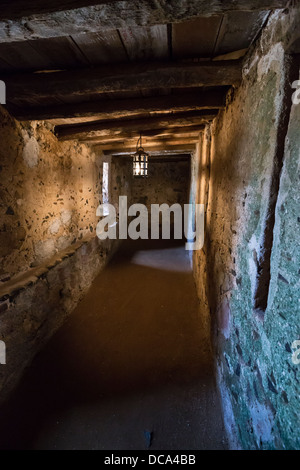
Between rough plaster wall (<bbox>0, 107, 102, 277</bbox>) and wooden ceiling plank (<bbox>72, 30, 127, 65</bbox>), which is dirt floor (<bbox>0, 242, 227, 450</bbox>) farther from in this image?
wooden ceiling plank (<bbox>72, 30, 127, 65</bbox>)

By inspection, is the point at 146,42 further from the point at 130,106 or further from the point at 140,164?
the point at 140,164

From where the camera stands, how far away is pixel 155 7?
1022 mm

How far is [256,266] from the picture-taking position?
1.49 metres

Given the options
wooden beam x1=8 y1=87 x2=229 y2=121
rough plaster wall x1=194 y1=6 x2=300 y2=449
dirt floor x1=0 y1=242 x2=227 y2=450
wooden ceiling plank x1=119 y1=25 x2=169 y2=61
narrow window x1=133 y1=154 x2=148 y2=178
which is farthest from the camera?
narrow window x1=133 y1=154 x2=148 y2=178

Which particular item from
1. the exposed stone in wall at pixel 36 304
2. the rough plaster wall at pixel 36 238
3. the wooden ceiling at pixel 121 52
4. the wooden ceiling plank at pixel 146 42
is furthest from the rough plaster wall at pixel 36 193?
the wooden ceiling plank at pixel 146 42

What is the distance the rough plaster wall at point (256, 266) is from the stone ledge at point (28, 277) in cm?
233

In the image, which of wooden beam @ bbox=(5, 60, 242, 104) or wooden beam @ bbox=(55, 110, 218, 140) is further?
wooden beam @ bbox=(55, 110, 218, 140)

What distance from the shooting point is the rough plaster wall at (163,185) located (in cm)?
948

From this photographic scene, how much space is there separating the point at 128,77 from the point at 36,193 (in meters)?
1.98

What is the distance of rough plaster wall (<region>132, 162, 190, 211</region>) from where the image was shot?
31.1 feet

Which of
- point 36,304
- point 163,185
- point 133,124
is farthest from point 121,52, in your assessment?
point 163,185

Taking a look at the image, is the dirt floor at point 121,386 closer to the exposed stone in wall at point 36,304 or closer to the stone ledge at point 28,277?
the exposed stone in wall at point 36,304

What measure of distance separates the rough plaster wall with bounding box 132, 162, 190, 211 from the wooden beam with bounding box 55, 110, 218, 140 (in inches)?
252

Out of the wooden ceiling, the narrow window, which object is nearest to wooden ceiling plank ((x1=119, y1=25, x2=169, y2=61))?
the wooden ceiling
